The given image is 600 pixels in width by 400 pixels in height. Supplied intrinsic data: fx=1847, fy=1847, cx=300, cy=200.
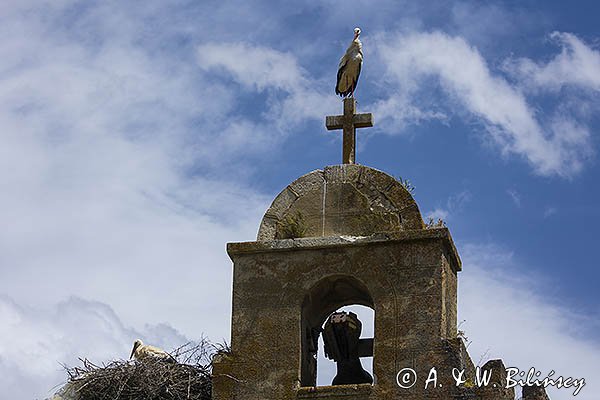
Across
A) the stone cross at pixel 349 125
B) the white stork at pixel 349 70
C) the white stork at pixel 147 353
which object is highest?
the white stork at pixel 349 70

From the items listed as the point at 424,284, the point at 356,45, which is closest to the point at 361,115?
the point at 356,45

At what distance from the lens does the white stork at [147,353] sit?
1788 centimetres

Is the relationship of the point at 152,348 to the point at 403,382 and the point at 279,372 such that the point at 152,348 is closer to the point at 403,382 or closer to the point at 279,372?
the point at 279,372

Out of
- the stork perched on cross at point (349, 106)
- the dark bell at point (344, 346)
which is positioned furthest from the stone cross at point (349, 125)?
the dark bell at point (344, 346)

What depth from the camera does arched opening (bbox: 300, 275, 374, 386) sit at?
17.2 m

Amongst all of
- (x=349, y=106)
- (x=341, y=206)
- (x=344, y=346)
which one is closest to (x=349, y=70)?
(x=349, y=106)

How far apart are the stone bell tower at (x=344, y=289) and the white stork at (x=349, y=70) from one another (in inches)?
18.7

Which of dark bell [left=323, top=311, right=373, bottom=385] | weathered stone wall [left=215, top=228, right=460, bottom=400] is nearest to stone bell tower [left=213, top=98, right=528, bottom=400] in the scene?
weathered stone wall [left=215, top=228, right=460, bottom=400]

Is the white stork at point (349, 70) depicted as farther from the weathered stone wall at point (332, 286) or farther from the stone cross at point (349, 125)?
the weathered stone wall at point (332, 286)

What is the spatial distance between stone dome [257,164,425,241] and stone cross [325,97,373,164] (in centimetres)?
23

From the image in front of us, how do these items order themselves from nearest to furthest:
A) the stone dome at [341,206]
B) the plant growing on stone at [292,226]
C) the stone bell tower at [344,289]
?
the stone bell tower at [344,289] < the stone dome at [341,206] < the plant growing on stone at [292,226]

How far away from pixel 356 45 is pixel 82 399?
4362mm

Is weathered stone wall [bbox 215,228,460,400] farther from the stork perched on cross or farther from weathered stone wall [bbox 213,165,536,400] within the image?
the stork perched on cross

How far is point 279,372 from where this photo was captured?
16828mm
